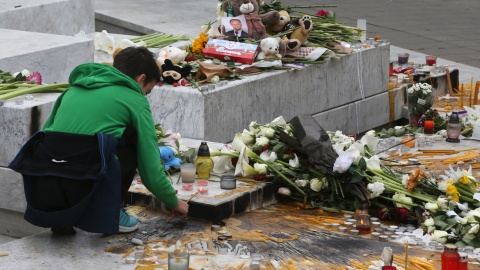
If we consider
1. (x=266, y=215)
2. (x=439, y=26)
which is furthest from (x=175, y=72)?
(x=439, y=26)

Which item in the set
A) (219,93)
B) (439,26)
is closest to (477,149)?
(219,93)

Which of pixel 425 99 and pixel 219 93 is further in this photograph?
pixel 425 99

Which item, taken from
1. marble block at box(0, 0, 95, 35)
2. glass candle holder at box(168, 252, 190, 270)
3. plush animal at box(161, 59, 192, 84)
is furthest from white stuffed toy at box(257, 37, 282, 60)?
glass candle holder at box(168, 252, 190, 270)

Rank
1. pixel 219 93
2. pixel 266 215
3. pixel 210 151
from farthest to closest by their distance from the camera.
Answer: pixel 219 93, pixel 210 151, pixel 266 215

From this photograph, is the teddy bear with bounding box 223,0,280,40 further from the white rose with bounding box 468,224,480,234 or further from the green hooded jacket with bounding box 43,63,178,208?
the white rose with bounding box 468,224,480,234

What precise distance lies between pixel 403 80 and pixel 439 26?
4589mm

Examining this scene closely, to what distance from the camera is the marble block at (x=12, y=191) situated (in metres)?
6.33

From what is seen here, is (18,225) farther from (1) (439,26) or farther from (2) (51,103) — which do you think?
(1) (439,26)

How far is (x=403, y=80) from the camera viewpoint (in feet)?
33.8

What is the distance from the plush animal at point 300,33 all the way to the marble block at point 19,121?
285cm

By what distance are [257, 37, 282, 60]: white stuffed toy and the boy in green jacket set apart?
3046 millimetres

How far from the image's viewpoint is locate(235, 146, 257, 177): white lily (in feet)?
20.6

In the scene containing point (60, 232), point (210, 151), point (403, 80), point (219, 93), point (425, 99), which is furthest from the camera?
point (403, 80)

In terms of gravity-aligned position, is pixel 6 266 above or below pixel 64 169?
below
